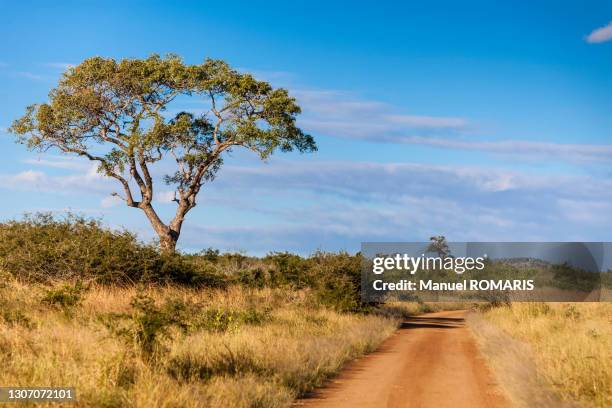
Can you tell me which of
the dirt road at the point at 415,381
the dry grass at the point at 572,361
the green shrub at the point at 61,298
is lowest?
the dirt road at the point at 415,381

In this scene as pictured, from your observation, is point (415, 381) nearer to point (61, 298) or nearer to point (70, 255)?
point (61, 298)

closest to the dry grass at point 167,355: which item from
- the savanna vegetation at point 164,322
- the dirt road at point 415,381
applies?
the savanna vegetation at point 164,322

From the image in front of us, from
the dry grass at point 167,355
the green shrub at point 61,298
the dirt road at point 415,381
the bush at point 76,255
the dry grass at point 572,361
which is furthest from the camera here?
the bush at point 76,255

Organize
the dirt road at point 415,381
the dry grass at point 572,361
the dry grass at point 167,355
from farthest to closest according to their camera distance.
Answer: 1. the dirt road at point 415,381
2. the dry grass at point 572,361
3. the dry grass at point 167,355

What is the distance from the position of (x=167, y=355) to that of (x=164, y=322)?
123 centimetres

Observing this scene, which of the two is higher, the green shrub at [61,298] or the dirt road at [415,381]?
the green shrub at [61,298]

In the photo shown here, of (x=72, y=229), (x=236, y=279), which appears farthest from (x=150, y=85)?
(x=72, y=229)

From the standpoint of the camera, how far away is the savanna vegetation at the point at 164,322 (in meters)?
10.4

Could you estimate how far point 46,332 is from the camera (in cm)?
1407

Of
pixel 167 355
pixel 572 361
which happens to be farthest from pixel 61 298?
pixel 572 361

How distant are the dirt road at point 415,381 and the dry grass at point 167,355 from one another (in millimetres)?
483

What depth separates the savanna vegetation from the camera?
10.4 m

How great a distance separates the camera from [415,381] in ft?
47.8

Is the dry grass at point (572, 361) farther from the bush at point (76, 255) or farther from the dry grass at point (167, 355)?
the bush at point (76, 255)
